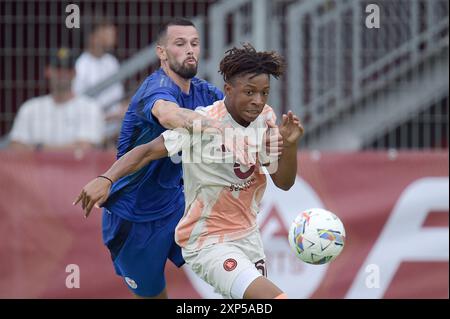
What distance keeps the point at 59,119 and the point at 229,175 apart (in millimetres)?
4372

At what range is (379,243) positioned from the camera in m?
11.5

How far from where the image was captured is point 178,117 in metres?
7.70

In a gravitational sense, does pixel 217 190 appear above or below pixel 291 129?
below

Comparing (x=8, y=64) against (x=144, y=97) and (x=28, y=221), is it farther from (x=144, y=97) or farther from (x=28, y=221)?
(x=144, y=97)

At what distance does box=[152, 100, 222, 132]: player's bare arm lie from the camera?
25.0ft

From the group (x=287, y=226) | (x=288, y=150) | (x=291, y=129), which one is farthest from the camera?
(x=287, y=226)

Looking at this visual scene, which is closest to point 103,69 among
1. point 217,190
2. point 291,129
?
point 217,190

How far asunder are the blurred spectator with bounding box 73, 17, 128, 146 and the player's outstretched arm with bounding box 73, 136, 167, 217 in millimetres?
4125

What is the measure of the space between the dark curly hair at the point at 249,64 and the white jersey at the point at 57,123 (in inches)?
167

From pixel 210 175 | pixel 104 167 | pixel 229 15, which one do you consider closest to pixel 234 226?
pixel 210 175

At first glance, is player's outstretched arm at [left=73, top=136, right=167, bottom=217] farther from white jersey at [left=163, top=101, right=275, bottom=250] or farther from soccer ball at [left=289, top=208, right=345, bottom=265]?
soccer ball at [left=289, top=208, right=345, bottom=265]
